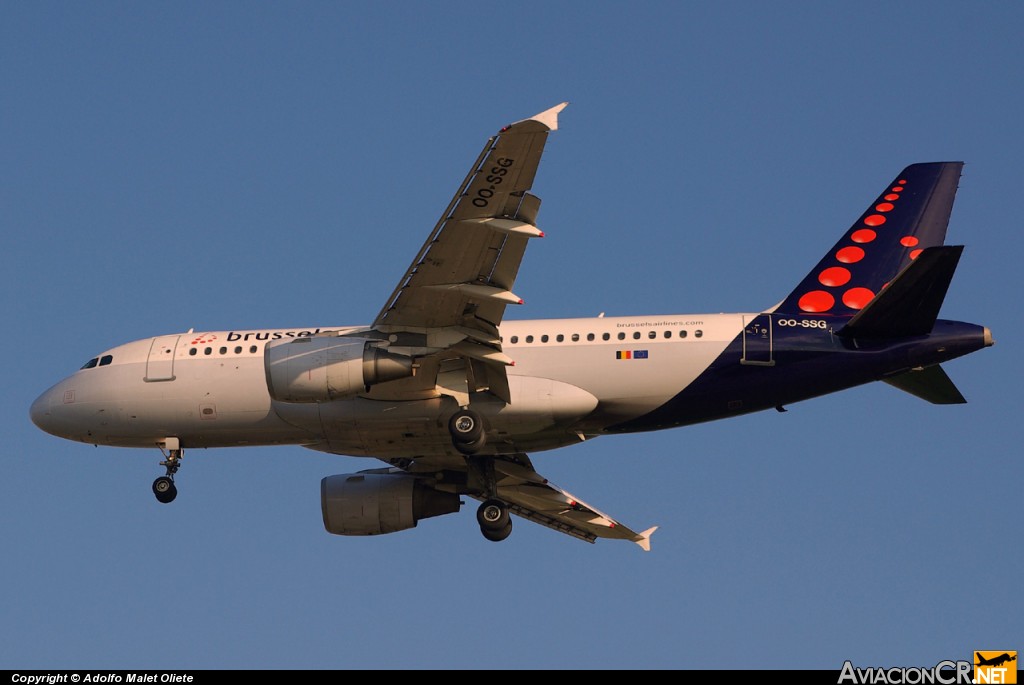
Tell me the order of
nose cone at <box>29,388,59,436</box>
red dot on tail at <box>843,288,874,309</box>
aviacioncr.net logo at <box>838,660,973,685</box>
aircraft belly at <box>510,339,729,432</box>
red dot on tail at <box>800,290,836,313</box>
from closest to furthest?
aviacioncr.net logo at <box>838,660,973,685</box>, aircraft belly at <box>510,339,729,432</box>, red dot on tail at <box>800,290,836,313</box>, red dot on tail at <box>843,288,874,309</box>, nose cone at <box>29,388,59,436</box>

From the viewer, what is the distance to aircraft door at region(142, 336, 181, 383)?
40031mm

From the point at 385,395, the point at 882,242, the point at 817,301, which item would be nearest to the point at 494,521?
the point at 385,395

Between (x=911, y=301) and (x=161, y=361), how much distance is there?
54.6 ft

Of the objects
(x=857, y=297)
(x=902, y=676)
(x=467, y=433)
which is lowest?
(x=902, y=676)

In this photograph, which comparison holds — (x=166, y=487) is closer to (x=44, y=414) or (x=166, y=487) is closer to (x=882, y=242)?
(x=44, y=414)

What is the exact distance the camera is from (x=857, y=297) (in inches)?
1550

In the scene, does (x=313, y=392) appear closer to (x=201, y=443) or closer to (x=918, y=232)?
(x=201, y=443)

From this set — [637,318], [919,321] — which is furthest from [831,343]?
[637,318]

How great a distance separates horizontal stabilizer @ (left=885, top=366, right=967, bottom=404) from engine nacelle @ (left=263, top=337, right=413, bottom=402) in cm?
1086

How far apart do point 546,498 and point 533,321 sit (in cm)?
622

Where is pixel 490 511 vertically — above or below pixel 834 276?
below

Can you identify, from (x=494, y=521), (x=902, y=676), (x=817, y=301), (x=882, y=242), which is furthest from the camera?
(x=882, y=242)

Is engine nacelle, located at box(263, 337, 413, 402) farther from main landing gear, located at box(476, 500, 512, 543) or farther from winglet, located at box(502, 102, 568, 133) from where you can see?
winglet, located at box(502, 102, 568, 133)

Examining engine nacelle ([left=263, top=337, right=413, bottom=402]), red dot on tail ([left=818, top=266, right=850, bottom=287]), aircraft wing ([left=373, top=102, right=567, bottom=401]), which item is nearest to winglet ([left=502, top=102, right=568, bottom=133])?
aircraft wing ([left=373, top=102, right=567, bottom=401])
